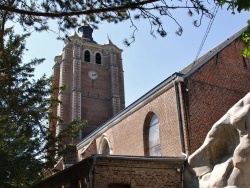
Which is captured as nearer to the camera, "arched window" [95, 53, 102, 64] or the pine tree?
the pine tree

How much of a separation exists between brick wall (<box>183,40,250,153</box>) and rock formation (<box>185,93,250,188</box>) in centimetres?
211

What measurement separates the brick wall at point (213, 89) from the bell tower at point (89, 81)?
18422 millimetres

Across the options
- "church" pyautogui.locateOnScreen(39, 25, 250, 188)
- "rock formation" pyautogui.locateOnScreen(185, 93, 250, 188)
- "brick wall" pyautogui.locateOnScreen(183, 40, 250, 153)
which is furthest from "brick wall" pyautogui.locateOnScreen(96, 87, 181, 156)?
"rock formation" pyautogui.locateOnScreen(185, 93, 250, 188)

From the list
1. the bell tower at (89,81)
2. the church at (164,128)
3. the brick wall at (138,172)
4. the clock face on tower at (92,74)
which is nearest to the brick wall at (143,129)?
the church at (164,128)

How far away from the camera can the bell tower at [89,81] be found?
127 ft

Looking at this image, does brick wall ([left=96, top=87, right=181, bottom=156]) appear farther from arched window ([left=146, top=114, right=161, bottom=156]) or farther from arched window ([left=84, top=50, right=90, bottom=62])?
arched window ([left=84, top=50, right=90, bottom=62])

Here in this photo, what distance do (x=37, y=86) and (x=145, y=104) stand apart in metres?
7.63

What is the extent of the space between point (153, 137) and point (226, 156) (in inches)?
240

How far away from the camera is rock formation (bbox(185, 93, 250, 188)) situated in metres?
13.0

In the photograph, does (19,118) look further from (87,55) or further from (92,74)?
(87,55)

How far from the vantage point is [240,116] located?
13625 millimetres

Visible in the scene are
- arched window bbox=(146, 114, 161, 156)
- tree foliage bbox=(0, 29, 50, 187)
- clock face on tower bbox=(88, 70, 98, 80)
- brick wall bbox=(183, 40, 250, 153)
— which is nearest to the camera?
tree foliage bbox=(0, 29, 50, 187)

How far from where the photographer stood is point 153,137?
65.6 ft

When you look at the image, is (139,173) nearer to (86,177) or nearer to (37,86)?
(86,177)
